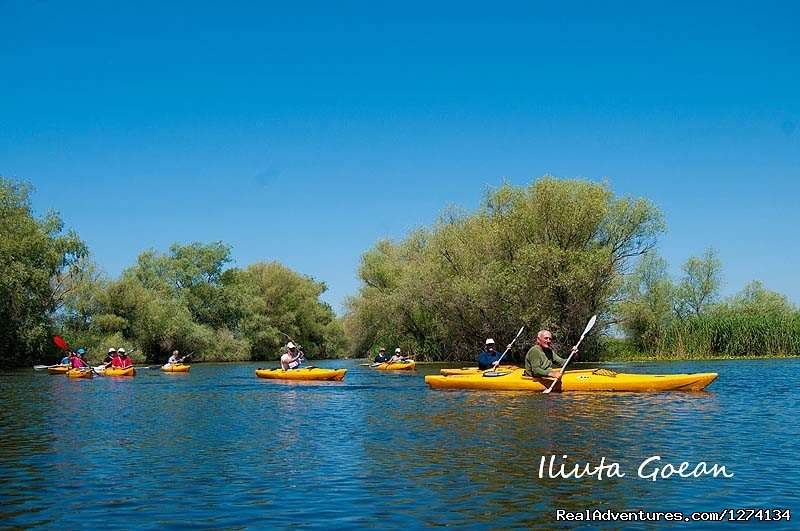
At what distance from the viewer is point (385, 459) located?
10320 mm

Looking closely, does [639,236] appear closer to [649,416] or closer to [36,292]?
[649,416]

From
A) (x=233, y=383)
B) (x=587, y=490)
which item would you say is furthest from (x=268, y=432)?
(x=233, y=383)

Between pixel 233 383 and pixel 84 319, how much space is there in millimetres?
25124

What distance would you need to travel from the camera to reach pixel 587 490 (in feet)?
27.3

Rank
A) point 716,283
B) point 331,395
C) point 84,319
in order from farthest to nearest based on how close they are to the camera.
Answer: point 716,283 < point 84,319 < point 331,395

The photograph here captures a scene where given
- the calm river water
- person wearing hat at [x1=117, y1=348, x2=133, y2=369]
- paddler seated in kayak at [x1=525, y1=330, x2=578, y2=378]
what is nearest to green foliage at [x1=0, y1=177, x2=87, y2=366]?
person wearing hat at [x1=117, y1=348, x2=133, y2=369]

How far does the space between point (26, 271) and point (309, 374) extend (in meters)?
20.9

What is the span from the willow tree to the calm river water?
736 inches

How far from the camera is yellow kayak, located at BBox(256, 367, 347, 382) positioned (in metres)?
27.2

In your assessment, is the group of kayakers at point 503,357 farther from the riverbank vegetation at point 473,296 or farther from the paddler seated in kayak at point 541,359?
the riverbank vegetation at point 473,296

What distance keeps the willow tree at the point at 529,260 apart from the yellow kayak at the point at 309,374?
43.4 feet

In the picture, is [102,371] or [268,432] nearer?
[268,432]

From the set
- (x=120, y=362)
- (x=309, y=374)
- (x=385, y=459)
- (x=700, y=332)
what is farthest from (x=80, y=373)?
(x=700, y=332)

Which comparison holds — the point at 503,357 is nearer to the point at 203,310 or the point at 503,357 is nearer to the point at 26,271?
the point at 26,271
